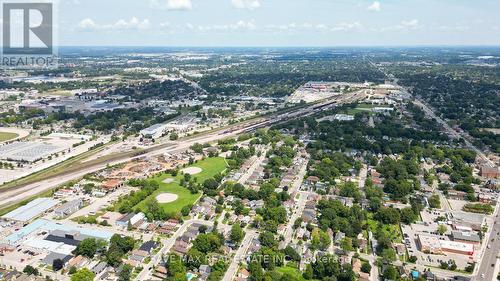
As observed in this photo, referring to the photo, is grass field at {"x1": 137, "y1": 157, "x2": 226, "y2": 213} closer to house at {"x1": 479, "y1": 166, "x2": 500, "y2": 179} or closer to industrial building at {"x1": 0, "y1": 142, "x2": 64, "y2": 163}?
industrial building at {"x1": 0, "y1": 142, "x2": 64, "y2": 163}

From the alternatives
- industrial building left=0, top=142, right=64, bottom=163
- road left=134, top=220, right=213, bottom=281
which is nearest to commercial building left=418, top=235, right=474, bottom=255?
road left=134, top=220, right=213, bottom=281

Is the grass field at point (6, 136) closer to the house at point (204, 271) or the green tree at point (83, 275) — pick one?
the green tree at point (83, 275)

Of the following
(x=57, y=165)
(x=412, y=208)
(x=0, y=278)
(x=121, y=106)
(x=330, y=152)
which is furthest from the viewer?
(x=121, y=106)

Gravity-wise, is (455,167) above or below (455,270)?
above

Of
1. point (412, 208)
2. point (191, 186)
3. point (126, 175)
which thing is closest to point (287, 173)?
point (191, 186)

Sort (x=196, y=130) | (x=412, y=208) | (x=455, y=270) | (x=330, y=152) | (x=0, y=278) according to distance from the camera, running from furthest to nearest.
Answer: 1. (x=196, y=130)
2. (x=330, y=152)
3. (x=412, y=208)
4. (x=455, y=270)
5. (x=0, y=278)

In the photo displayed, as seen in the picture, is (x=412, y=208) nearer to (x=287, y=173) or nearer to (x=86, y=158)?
(x=287, y=173)

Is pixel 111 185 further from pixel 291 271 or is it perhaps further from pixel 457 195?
pixel 457 195

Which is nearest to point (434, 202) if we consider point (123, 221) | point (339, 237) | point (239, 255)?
point (339, 237)
